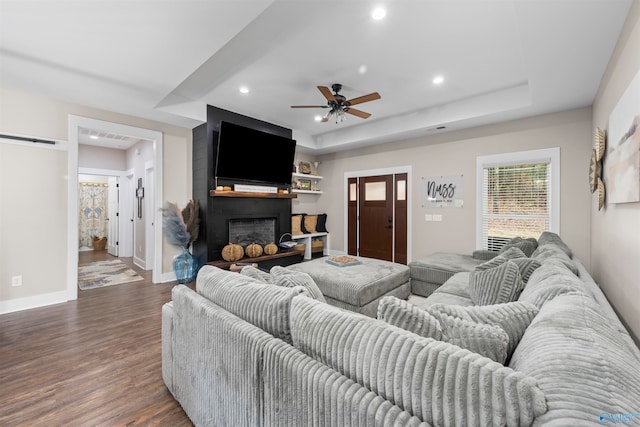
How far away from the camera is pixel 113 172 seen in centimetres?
632

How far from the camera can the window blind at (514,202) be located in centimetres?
407

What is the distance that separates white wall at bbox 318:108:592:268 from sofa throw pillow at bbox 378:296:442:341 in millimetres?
4191

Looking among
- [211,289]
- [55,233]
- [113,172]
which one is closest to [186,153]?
[55,233]

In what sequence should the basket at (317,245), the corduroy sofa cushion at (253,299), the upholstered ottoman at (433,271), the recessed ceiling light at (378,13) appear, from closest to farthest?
the corduroy sofa cushion at (253,299) → the recessed ceiling light at (378,13) → the upholstered ottoman at (433,271) → the basket at (317,245)

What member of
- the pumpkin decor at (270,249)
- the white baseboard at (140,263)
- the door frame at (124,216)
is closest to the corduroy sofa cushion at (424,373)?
the pumpkin decor at (270,249)

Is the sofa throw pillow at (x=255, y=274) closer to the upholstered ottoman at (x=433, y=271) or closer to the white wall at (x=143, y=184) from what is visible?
the upholstered ottoman at (x=433, y=271)

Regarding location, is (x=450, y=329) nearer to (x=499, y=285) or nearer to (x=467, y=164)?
(x=499, y=285)

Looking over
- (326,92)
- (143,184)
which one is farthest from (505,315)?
(143,184)

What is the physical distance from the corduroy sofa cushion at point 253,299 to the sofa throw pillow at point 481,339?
2.09 ft

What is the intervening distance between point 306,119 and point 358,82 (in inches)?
65.3

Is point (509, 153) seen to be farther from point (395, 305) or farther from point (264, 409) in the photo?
point (264, 409)

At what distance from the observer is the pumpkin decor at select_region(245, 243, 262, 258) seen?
15.4 ft

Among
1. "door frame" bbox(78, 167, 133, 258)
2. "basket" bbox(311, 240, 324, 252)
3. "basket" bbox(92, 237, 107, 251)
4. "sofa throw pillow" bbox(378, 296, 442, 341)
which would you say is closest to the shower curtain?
"basket" bbox(92, 237, 107, 251)

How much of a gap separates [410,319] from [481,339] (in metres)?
0.22
